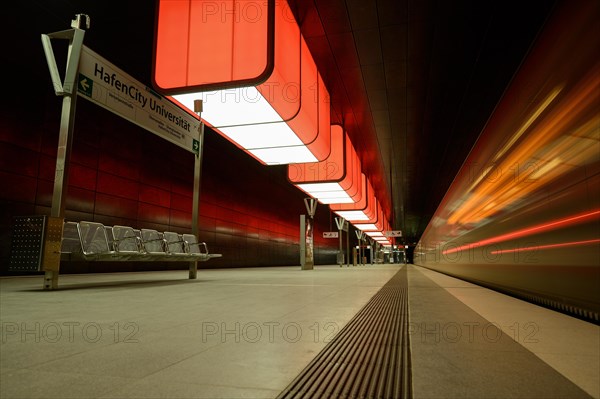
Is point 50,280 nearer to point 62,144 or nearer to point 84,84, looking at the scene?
point 62,144

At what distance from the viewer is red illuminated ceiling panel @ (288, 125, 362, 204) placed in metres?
10.6

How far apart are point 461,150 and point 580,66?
12.9 metres

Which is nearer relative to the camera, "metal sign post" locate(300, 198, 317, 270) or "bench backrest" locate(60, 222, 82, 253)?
"bench backrest" locate(60, 222, 82, 253)

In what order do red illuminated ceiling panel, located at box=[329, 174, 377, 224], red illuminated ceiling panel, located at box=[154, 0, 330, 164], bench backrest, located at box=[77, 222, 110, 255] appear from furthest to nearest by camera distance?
red illuminated ceiling panel, located at box=[329, 174, 377, 224] < bench backrest, located at box=[77, 222, 110, 255] < red illuminated ceiling panel, located at box=[154, 0, 330, 164]

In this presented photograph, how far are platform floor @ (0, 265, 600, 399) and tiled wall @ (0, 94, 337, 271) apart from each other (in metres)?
7.03

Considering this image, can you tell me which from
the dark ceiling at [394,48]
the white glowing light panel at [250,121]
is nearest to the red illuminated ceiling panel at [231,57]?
the white glowing light panel at [250,121]

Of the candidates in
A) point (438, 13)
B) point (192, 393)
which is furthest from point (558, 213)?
point (438, 13)

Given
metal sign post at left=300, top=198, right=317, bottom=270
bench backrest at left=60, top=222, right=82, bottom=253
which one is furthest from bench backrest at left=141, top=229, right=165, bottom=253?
metal sign post at left=300, top=198, right=317, bottom=270

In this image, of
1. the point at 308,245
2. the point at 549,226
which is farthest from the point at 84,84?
the point at 308,245

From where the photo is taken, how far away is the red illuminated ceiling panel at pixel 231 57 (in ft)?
15.2

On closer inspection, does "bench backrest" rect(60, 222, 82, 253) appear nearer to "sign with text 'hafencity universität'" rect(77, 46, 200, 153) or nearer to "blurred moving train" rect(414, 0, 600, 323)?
"sign with text 'hafencity universität'" rect(77, 46, 200, 153)

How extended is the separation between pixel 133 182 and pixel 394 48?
29.2 ft

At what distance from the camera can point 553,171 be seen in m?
3.23

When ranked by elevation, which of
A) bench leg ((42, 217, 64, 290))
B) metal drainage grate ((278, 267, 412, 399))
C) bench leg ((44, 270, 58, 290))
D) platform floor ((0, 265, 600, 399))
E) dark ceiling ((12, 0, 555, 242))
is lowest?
metal drainage grate ((278, 267, 412, 399))
